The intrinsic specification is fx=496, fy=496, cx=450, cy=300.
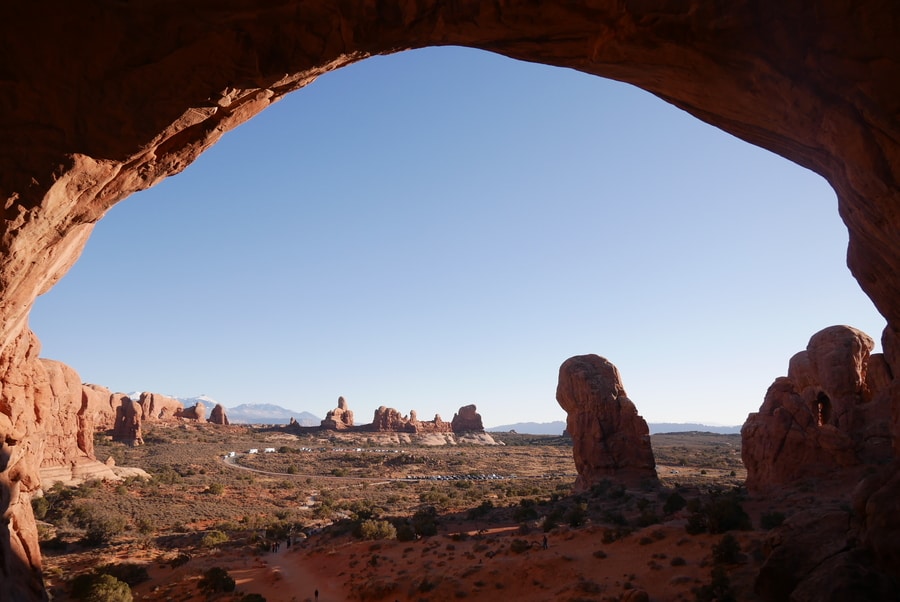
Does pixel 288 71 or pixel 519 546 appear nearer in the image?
pixel 288 71

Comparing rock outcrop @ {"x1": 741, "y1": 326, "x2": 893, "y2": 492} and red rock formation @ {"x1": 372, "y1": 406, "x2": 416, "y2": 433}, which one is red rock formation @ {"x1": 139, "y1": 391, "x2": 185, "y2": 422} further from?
rock outcrop @ {"x1": 741, "y1": 326, "x2": 893, "y2": 492}

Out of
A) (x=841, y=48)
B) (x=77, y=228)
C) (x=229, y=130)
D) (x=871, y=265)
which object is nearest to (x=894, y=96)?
(x=841, y=48)

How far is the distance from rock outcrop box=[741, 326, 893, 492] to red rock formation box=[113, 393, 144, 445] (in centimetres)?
6932

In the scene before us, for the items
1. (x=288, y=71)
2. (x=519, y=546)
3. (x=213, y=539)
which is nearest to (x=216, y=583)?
(x=213, y=539)

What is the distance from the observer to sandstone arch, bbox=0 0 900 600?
570 centimetres

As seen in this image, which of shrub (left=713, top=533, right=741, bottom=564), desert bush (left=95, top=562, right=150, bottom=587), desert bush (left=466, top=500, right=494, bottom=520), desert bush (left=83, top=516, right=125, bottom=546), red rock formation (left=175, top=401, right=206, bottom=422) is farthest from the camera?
red rock formation (left=175, top=401, right=206, bottom=422)

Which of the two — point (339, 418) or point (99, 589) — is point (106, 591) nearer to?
point (99, 589)

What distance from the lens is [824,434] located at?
22.2 meters

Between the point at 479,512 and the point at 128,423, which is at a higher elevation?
the point at 128,423

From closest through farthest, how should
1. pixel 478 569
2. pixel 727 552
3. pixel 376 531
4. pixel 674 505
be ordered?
1. pixel 727 552
2. pixel 478 569
3. pixel 674 505
4. pixel 376 531

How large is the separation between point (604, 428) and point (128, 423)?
2468 inches

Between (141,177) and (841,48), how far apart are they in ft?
30.4

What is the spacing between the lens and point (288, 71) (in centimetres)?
631

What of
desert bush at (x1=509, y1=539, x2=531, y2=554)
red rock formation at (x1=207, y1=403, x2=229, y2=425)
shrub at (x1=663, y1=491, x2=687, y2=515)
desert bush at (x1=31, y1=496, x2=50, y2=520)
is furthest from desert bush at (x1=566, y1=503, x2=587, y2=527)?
red rock formation at (x1=207, y1=403, x2=229, y2=425)
